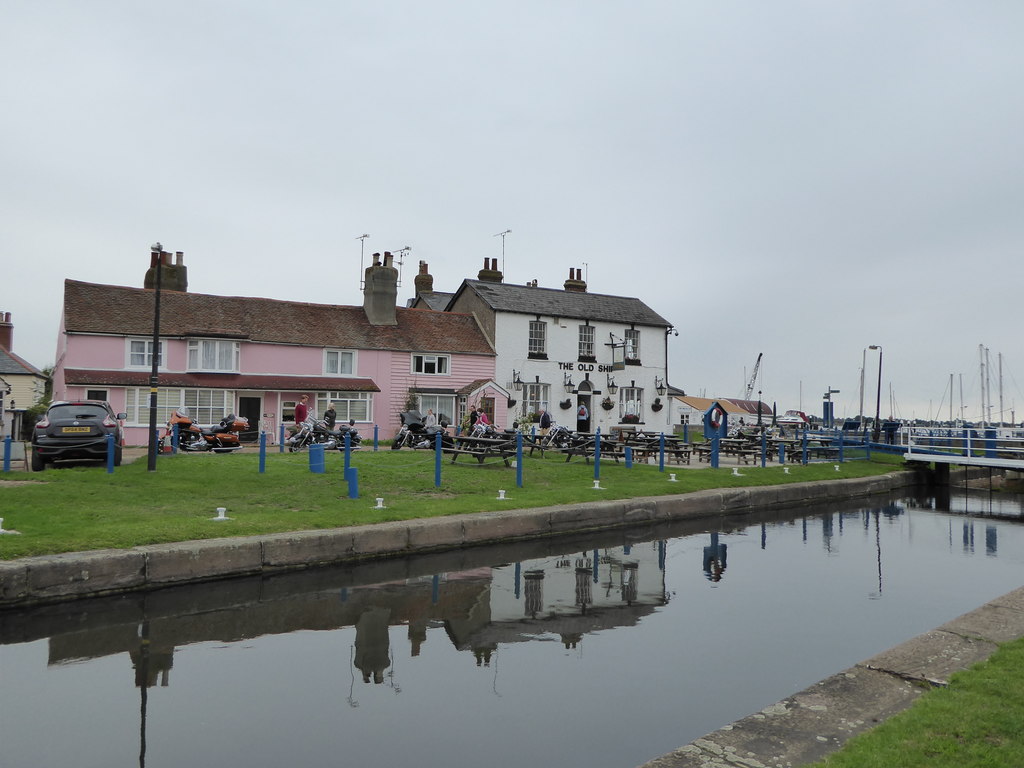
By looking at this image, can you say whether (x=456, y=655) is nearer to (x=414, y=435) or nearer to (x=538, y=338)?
→ (x=414, y=435)

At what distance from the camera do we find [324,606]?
8.48 m

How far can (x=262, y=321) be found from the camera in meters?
30.4

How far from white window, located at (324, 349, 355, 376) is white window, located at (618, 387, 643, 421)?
1336 cm

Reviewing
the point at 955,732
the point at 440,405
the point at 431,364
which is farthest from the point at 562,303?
the point at 955,732

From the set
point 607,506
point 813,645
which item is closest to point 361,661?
point 813,645

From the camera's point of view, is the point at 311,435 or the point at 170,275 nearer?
the point at 311,435

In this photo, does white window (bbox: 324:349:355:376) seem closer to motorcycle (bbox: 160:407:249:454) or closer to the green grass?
motorcycle (bbox: 160:407:249:454)

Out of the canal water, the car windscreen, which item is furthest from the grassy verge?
the car windscreen

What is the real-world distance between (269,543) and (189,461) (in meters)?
8.93

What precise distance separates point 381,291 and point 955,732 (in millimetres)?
30526

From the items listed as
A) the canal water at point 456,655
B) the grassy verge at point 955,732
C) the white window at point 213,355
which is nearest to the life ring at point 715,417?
the canal water at point 456,655

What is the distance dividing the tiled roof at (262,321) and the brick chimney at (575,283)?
25.0 feet

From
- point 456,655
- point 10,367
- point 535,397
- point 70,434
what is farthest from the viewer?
point 10,367

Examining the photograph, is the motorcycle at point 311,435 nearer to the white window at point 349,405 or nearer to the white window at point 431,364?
the white window at point 349,405
